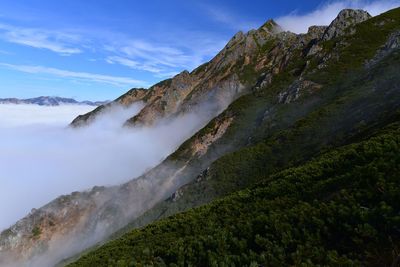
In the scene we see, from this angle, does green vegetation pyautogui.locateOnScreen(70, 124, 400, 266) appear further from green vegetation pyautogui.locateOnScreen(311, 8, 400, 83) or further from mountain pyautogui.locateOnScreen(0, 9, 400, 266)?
green vegetation pyautogui.locateOnScreen(311, 8, 400, 83)

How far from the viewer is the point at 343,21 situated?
145875mm

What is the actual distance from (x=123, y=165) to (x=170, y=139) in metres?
27.6

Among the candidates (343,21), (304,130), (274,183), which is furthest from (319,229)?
(343,21)

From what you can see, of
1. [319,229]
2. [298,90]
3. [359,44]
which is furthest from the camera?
[359,44]

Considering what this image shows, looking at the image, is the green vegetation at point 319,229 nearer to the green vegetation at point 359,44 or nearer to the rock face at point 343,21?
the green vegetation at point 359,44

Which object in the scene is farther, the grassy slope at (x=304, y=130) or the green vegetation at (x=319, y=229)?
the grassy slope at (x=304, y=130)

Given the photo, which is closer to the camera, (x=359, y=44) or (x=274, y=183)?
(x=274, y=183)

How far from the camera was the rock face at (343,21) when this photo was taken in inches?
5635

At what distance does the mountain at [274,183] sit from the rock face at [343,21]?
0.53m

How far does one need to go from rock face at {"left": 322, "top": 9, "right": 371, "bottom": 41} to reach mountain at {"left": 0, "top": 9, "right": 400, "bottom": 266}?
53cm

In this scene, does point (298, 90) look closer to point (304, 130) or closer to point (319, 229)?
point (304, 130)

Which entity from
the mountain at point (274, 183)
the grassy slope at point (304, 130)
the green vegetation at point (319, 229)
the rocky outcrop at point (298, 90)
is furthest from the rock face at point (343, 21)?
the green vegetation at point (319, 229)

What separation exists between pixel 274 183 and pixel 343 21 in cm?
12971

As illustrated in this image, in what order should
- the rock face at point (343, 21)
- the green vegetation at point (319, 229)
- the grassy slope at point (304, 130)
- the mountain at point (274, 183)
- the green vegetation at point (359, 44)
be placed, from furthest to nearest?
the rock face at point (343, 21), the green vegetation at point (359, 44), the grassy slope at point (304, 130), the mountain at point (274, 183), the green vegetation at point (319, 229)
